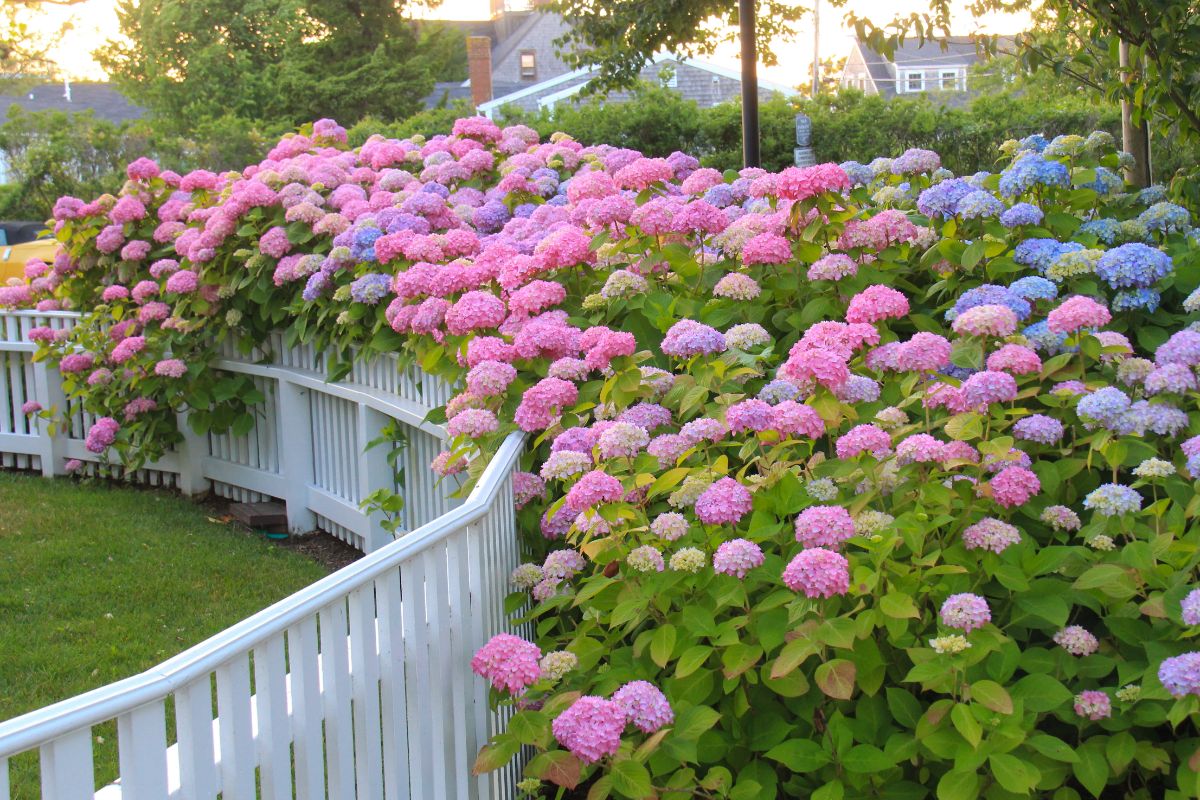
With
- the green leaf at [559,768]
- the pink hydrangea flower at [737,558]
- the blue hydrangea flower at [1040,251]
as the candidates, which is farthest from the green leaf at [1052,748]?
the blue hydrangea flower at [1040,251]

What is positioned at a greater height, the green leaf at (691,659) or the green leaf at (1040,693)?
the green leaf at (691,659)

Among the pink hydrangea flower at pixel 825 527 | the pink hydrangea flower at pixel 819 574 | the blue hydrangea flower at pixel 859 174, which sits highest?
the blue hydrangea flower at pixel 859 174

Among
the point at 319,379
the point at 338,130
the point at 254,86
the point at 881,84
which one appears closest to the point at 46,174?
the point at 254,86

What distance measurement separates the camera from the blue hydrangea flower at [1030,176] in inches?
160

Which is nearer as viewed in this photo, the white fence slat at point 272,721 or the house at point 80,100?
the white fence slat at point 272,721

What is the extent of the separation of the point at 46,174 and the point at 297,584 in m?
23.0

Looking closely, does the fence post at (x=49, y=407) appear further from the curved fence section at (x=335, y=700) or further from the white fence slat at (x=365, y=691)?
the white fence slat at (x=365, y=691)

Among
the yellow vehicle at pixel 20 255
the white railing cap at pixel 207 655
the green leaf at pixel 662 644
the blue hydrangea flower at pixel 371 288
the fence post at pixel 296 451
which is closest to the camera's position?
the white railing cap at pixel 207 655

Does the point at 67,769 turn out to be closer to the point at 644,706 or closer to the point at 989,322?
the point at 644,706

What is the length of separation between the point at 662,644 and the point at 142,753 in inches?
47.6

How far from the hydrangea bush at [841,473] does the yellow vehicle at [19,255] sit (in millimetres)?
11512

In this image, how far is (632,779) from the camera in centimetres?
234

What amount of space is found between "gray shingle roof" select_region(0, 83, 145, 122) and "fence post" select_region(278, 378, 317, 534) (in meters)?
40.3

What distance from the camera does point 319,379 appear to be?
626 centimetres
